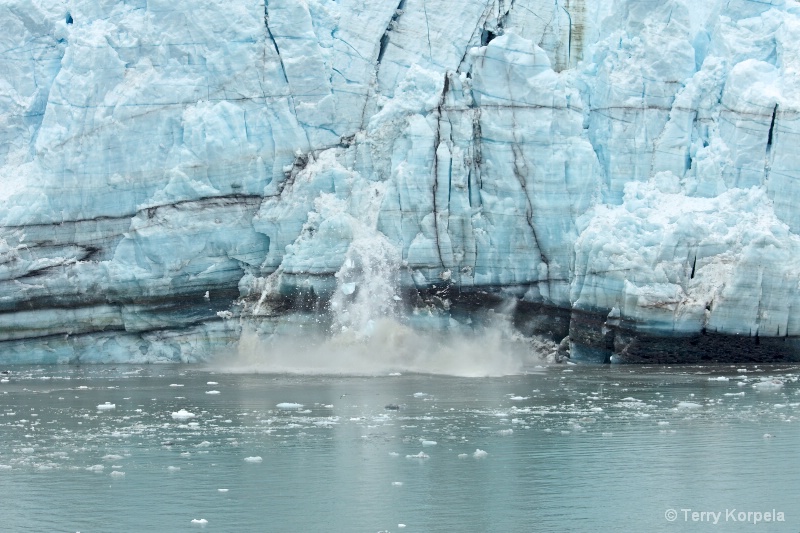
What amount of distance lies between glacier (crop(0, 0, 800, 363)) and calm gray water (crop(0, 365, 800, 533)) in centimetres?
260

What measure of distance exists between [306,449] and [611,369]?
7.23 meters

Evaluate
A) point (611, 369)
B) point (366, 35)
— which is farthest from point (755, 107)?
point (366, 35)

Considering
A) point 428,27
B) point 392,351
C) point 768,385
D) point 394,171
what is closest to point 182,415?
point 392,351

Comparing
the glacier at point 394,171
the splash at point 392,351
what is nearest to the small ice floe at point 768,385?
the glacier at point 394,171

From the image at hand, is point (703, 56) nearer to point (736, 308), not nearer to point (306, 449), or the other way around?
point (736, 308)

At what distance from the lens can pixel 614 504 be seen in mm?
8219

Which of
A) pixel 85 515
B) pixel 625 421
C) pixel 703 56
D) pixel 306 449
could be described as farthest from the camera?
pixel 703 56

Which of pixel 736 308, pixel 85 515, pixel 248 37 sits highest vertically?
pixel 248 37

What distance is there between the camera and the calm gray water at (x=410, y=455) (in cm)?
802

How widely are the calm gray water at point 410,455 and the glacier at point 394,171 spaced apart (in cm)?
260

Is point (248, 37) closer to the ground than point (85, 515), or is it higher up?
higher up

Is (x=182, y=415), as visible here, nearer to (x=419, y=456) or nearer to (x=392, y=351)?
(x=419, y=456)

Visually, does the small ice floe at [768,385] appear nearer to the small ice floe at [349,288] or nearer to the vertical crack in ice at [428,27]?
the small ice floe at [349,288]

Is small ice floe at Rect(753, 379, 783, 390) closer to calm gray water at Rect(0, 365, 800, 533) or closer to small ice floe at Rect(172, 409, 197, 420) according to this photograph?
calm gray water at Rect(0, 365, 800, 533)
